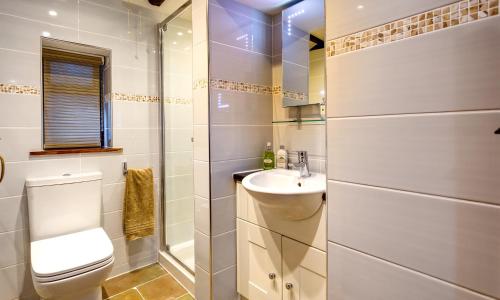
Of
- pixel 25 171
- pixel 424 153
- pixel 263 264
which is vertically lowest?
pixel 263 264

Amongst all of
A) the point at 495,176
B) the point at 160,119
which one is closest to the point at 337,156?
the point at 495,176

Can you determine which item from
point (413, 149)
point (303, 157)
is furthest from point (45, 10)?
point (413, 149)

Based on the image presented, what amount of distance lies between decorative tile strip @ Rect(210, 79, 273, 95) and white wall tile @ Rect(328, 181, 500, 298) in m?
0.91

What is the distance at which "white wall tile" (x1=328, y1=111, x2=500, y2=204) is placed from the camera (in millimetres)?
637

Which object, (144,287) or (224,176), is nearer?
(224,176)

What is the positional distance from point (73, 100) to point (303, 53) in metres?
1.71

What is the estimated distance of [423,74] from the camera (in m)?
0.72

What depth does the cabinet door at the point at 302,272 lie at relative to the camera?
1198 millimetres

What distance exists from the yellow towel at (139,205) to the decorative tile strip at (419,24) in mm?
1731

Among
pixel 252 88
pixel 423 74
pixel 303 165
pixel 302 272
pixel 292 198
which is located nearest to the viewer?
pixel 423 74

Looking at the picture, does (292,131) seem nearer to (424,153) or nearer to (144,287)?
(424,153)

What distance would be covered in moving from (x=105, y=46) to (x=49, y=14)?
35cm

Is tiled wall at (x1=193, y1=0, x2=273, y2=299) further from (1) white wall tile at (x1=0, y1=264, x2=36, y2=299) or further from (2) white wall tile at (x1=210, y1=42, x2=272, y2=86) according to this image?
(1) white wall tile at (x1=0, y1=264, x2=36, y2=299)

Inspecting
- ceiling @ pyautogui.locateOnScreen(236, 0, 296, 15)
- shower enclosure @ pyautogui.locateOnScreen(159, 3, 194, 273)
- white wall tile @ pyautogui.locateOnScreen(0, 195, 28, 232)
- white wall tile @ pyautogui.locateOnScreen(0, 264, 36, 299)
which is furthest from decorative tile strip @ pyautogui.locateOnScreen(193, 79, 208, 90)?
white wall tile @ pyautogui.locateOnScreen(0, 264, 36, 299)
